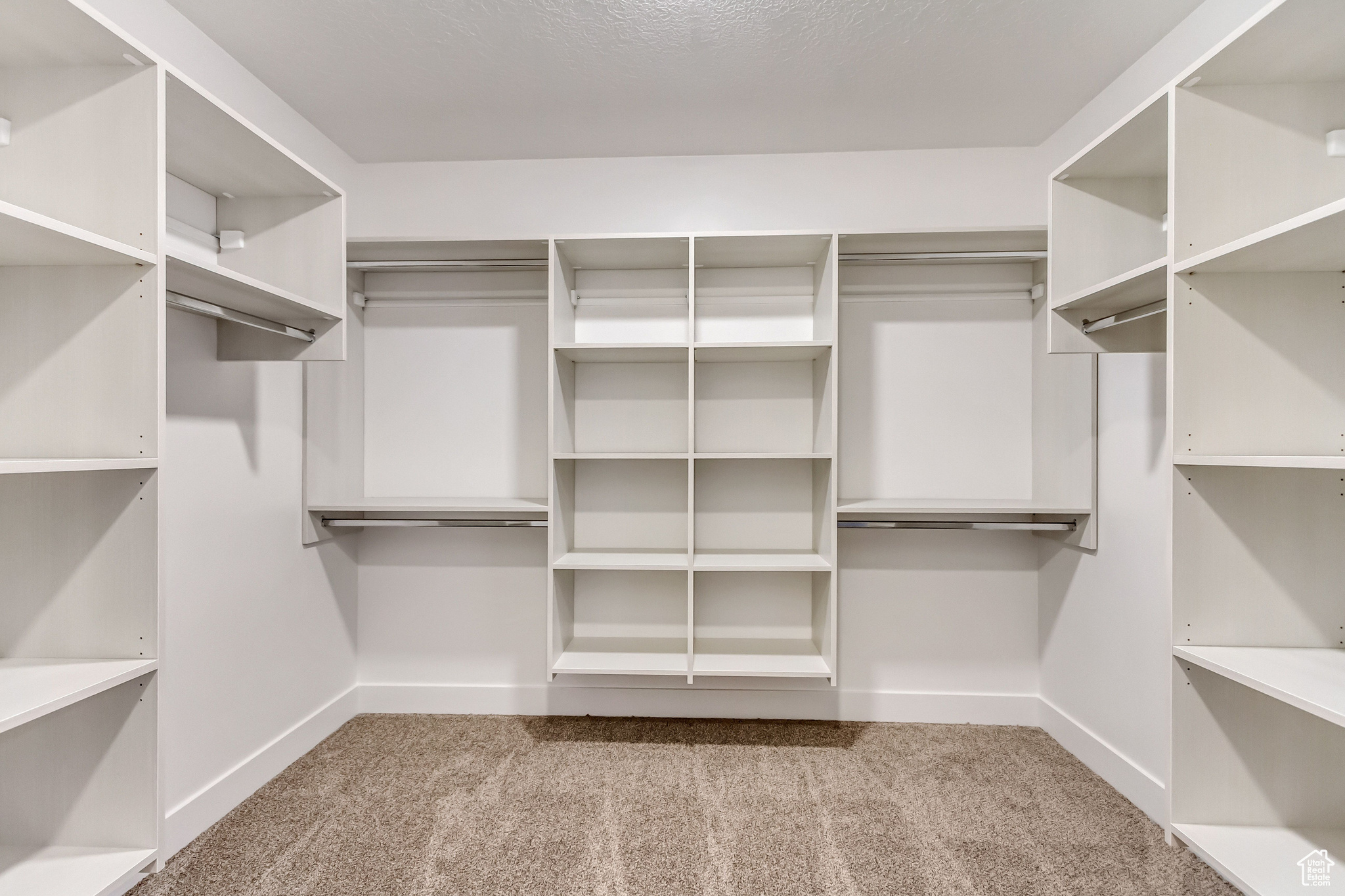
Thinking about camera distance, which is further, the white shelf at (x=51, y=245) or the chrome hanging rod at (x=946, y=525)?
the chrome hanging rod at (x=946, y=525)

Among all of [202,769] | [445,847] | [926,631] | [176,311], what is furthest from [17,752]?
[926,631]

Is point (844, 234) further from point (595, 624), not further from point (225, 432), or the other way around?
point (225, 432)

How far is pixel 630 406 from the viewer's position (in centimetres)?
286

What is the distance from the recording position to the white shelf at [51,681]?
1028 mm

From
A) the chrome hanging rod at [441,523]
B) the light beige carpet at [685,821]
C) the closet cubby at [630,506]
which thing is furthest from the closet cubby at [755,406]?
the light beige carpet at [685,821]

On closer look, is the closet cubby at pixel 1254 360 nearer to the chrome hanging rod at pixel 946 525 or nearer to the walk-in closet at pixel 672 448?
the walk-in closet at pixel 672 448

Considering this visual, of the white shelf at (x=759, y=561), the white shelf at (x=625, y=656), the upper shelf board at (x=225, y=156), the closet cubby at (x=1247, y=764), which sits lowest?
the white shelf at (x=625, y=656)

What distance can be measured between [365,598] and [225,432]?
44.0 inches

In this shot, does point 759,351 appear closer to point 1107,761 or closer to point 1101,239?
point 1101,239

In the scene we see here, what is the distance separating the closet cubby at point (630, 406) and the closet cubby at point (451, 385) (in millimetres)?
184

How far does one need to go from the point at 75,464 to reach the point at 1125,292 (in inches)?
88.2

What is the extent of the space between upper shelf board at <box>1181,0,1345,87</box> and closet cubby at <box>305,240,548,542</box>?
2.28m

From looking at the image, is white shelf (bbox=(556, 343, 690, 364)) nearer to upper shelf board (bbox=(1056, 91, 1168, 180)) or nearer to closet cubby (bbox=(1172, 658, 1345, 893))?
upper shelf board (bbox=(1056, 91, 1168, 180))

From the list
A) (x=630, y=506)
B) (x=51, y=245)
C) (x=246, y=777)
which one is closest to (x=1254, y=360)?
(x=630, y=506)
